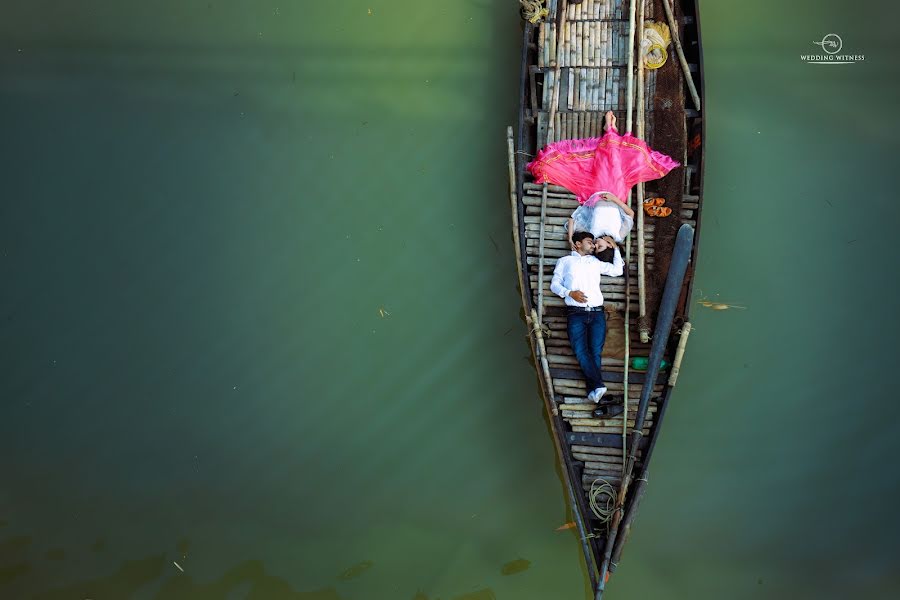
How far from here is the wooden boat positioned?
4945 mm

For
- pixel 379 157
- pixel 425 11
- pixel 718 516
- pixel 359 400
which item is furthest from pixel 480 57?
pixel 718 516

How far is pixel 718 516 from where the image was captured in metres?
5.29

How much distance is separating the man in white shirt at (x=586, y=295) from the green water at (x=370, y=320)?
0.58 m

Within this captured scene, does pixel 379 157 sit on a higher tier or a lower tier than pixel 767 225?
higher

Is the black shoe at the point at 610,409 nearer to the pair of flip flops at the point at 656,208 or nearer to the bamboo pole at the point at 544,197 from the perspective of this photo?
the bamboo pole at the point at 544,197

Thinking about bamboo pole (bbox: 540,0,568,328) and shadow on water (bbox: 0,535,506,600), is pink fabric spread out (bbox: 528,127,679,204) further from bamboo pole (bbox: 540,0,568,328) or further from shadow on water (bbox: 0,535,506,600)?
shadow on water (bbox: 0,535,506,600)

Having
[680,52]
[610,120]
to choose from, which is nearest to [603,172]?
[610,120]

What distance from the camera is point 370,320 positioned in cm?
582

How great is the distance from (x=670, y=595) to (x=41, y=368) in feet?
16.1

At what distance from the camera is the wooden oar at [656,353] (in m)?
4.77

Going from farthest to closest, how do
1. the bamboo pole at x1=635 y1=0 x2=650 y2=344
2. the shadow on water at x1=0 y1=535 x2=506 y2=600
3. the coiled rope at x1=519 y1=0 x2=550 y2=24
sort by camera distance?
1. the coiled rope at x1=519 y1=0 x2=550 y2=24
2. the shadow on water at x1=0 y1=535 x2=506 y2=600
3. the bamboo pole at x1=635 y1=0 x2=650 y2=344

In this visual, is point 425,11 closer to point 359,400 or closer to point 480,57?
point 480,57

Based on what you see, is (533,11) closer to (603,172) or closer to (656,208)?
(603,172)

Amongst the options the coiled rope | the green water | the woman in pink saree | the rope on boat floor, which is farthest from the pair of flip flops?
the rope on boat floor
